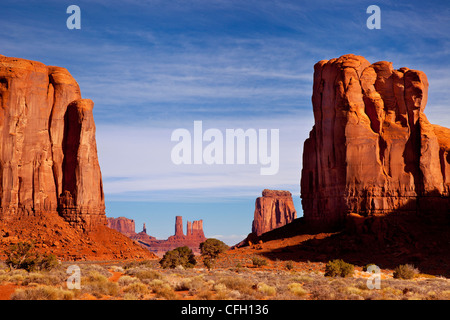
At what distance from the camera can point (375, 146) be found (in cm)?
5622

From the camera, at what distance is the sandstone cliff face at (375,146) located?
55.1m

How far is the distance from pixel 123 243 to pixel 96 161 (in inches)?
457

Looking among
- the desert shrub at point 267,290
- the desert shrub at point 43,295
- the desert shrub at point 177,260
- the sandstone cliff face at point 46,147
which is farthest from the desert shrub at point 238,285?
the sandstone cliff face at point 46,147

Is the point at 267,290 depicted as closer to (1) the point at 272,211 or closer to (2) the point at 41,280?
(2) the point at 41,280

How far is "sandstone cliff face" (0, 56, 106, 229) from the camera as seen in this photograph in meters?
59.6

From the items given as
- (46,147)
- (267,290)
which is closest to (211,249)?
(46,147)

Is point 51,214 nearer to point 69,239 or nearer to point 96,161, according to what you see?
point 69,239

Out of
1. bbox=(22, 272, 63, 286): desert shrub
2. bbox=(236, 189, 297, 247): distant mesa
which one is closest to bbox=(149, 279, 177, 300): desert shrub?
bbox=(22, 272, 63, 286): desert shrub

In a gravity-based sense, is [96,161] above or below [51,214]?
above

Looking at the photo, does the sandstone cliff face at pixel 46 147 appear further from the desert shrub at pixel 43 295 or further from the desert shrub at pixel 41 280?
the desert shrub at pixel 43 295

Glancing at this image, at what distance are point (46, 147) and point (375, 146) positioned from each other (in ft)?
131

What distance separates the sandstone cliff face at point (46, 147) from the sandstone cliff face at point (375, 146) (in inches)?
1155
